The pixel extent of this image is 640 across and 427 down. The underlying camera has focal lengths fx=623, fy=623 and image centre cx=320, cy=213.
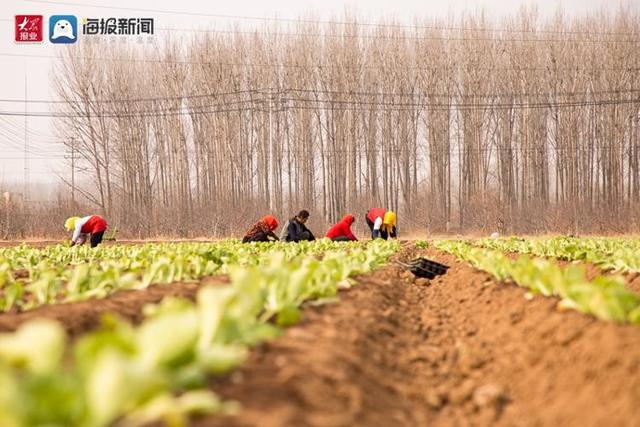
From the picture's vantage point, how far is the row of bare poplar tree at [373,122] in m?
27.9

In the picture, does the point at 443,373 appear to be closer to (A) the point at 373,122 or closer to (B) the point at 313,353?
(B) the point at 313,353

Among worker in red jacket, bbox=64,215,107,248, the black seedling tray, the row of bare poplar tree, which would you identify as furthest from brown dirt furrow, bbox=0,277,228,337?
the row of bare poplar tree

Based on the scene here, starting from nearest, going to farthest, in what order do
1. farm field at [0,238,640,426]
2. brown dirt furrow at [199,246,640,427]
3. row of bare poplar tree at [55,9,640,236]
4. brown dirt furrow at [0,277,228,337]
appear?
farm field at [0,238,640,426]
brown dirt furrow at [199,246,640,427]
brown dirt furrow at [0,277,228,337]
row of bare poplar tree at [55,9,640,236]

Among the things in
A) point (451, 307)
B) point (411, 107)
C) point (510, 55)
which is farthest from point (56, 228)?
point (451, 307)

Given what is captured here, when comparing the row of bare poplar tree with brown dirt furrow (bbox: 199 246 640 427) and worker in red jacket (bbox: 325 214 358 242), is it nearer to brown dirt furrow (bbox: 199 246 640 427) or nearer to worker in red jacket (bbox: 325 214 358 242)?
worker in red jacket (bbox: 325 214 358 242)

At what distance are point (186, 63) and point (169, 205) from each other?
767cm

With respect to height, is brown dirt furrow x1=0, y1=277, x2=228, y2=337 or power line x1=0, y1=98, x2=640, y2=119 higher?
power line x1=0, y1=98, x2=640, y2=119

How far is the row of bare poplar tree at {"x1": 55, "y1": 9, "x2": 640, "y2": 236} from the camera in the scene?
1099 inches

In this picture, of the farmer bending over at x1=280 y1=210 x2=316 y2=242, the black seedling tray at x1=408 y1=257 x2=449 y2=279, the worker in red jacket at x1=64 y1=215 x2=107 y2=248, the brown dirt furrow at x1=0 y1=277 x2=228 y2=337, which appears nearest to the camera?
the brown dirt furrow at x1=0 y1=277 x2=228 y2=337

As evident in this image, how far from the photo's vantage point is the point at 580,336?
2.60m

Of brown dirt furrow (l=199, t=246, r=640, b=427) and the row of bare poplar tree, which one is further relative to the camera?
the row of bare poplar tree

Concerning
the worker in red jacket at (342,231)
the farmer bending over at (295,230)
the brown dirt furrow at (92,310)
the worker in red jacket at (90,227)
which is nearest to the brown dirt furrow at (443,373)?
the brown dirt furrow at (92,310)

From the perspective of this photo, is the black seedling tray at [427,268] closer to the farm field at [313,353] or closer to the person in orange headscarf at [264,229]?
the farm field at [313,353]

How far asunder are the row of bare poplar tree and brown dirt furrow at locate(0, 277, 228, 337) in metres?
22.8
